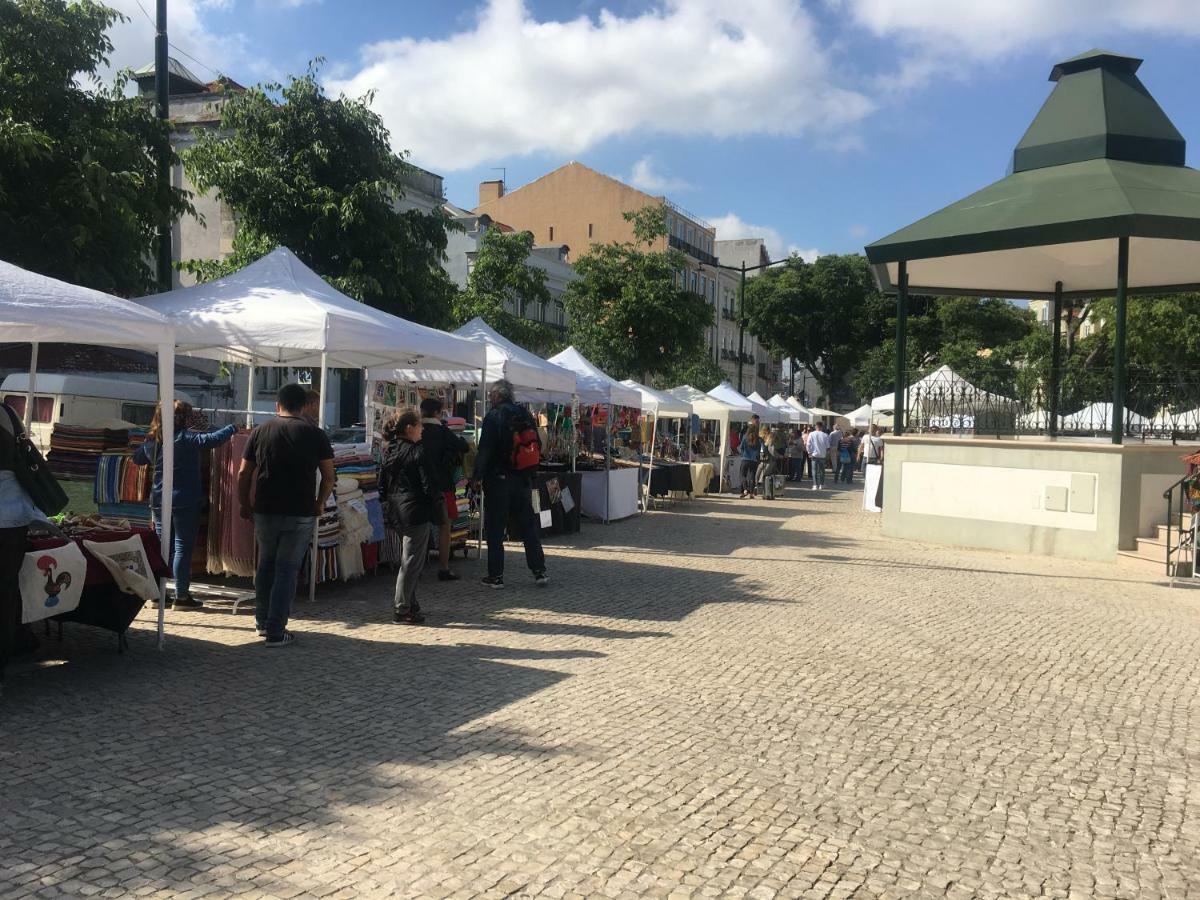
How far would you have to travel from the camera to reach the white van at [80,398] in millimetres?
13938

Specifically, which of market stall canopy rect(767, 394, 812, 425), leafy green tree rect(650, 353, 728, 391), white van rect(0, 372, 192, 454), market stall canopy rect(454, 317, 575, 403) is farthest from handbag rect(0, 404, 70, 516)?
leafy green tree rect(650, 353, 728, 391)

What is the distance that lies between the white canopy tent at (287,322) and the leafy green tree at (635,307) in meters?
20.4

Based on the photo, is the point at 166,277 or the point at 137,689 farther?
the point at 166,277

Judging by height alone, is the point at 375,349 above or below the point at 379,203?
below

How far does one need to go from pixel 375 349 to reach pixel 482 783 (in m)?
5.23

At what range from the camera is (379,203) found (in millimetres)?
16047

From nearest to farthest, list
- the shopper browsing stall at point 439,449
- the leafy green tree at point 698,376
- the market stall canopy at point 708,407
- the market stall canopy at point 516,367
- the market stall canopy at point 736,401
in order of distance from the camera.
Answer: the shopper browsing stall at point 439,449, the market stall canopy at point 516,367, the market stall canopy at point 708,407, the market stall canopy at point 736,401, the leafy green tree at point 698,376

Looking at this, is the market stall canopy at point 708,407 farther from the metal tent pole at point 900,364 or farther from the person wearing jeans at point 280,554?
the person wearing jeans at point 280,554

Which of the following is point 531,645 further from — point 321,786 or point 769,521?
point 769,521

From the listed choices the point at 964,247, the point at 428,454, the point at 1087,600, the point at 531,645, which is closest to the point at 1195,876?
the point at 531,645

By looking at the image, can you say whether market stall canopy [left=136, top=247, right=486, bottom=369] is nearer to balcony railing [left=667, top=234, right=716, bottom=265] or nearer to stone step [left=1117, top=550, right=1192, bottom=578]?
stone step [left=1117, top=550, right=1192, bottom=578]

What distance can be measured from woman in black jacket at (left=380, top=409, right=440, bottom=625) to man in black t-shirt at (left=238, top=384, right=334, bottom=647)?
999mm

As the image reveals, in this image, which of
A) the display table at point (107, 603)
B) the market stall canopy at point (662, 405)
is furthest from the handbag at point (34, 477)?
the market stall canopy at point (662, 405)

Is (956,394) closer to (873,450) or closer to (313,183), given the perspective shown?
(873,450)
